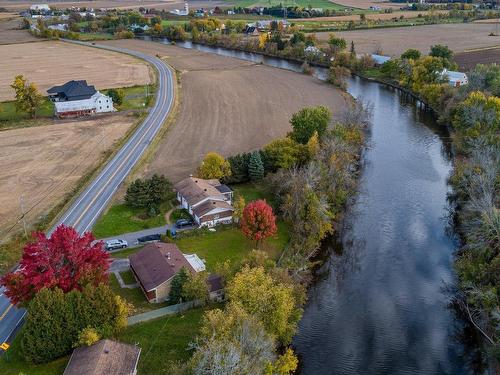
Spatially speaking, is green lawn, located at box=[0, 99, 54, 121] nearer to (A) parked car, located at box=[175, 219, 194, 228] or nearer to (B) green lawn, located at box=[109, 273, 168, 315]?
(A) parked car, located at box=[175, 219, 194, 228]

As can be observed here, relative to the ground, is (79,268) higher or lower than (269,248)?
higher

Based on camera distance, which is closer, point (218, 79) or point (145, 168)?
point (145, 168)

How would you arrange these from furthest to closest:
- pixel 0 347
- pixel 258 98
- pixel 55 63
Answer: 1. pixel 55 63
2. pixel 258 98
3. pixel 0 347

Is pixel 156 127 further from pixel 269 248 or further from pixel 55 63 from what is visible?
pixel 55 63

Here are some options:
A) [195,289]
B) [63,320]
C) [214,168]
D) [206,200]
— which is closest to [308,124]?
[214,168]

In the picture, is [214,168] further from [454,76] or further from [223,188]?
[454,76]

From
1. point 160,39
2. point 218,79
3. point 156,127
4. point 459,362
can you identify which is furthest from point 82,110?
point 160,39
